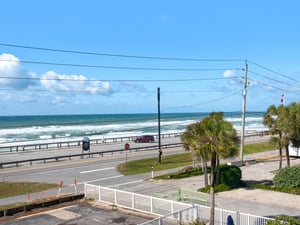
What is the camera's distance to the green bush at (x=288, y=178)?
23203 millimetres

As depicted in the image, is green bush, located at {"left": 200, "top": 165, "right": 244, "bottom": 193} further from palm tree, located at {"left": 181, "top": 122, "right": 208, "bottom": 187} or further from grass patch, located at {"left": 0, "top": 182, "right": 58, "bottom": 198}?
grass patch, located at {"left": 0, "top": 182, "right": 58, "bottom": 198}

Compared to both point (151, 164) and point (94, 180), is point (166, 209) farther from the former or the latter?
point (151, 164)

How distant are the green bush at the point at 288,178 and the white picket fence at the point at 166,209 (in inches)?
348

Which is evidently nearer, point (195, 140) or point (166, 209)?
point (195, 140)

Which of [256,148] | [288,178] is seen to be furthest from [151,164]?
[256,148]

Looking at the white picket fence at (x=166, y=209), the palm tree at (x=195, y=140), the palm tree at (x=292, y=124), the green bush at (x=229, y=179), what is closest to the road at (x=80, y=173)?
the white picket fence at (x=166, y=209)

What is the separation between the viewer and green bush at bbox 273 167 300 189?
76.1 feet

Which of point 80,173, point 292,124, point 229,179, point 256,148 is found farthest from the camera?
point 256,148

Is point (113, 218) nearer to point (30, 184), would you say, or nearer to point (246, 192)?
point (246, 192)

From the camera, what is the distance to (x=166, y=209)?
18.4m

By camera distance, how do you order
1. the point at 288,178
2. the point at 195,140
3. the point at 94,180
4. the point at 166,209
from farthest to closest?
the point at 94,180
the point at 288,178
the point at 166,209
the point at 195,140

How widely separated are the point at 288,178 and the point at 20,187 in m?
18.3

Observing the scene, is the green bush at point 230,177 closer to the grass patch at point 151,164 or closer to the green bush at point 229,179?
the green bush at point 229,179

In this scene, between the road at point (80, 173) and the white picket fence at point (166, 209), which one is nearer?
the white picket fence at point (166, 209)
